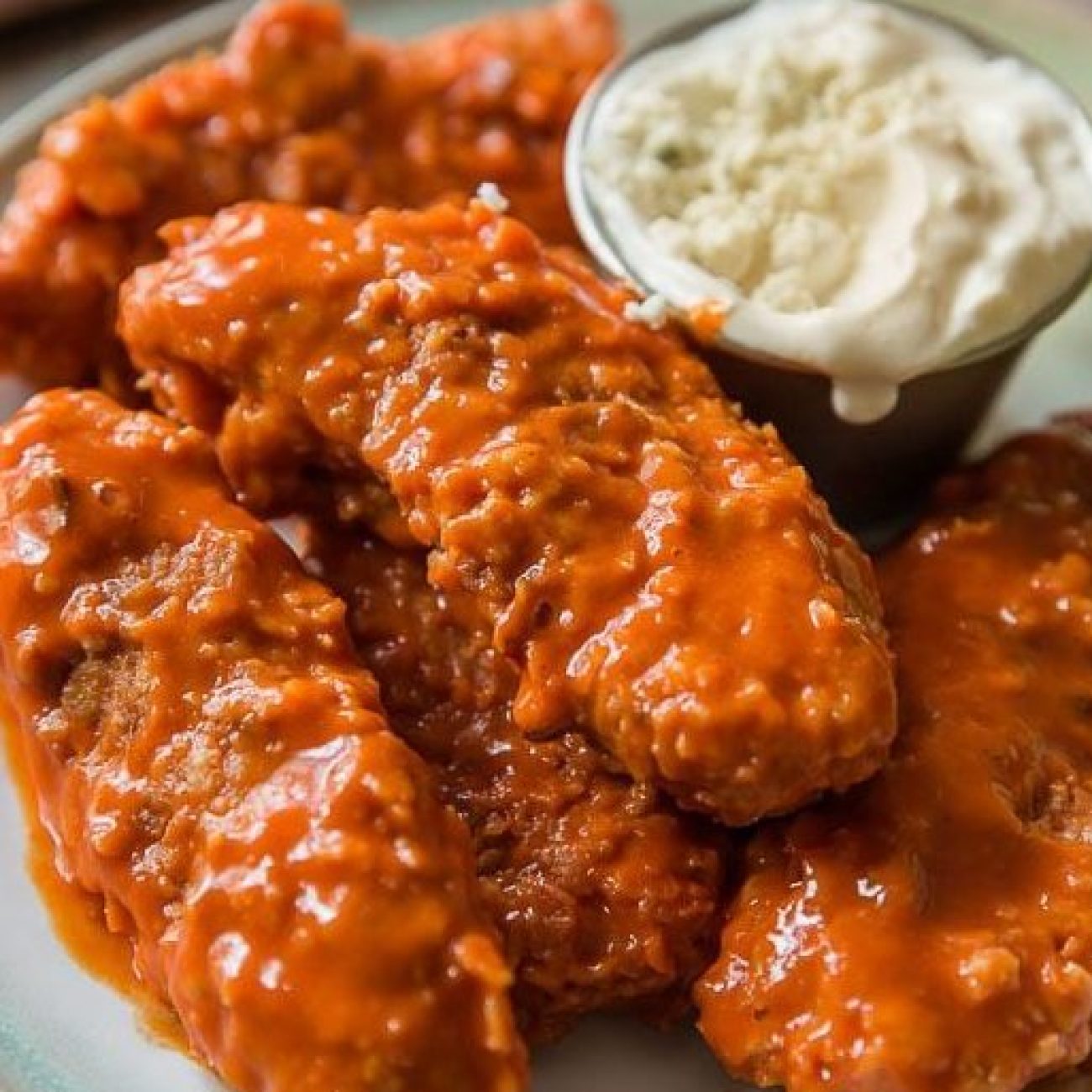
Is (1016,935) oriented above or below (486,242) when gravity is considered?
below

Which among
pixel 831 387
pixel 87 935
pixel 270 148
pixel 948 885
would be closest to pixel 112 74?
pixel 270 148

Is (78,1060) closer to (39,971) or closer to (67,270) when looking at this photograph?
(39,971)

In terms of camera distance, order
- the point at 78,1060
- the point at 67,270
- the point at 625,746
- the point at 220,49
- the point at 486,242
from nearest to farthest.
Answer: the point at 625,746 < the point at 78,1060 < the point at 486,242 < the point at 67,270 < the point at 220,49

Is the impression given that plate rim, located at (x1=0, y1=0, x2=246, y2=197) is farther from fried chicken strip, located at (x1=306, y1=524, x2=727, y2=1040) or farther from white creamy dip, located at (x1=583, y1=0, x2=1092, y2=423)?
fried chicken strip, located at (x1=306, y1=524, x2=727, y2=1040)

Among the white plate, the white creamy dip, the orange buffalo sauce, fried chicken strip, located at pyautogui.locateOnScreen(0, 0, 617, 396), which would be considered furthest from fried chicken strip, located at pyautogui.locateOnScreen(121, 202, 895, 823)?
the orange buffalo sauce

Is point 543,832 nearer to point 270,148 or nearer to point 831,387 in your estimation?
point 831,387

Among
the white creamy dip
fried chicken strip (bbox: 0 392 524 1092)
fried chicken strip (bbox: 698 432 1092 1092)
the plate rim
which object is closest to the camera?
fried chicken strip (bbox: 0 392 524 1092)

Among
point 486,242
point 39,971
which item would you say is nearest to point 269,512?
point 486,242
